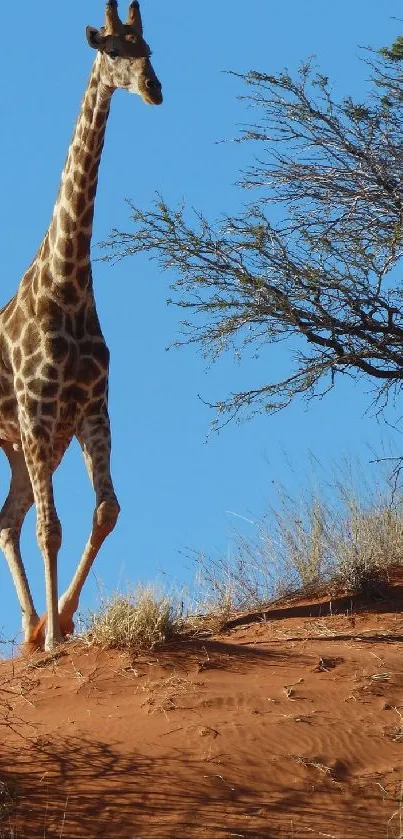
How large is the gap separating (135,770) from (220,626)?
10.8ft

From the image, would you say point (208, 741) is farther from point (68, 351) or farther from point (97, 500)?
point (68, 351)

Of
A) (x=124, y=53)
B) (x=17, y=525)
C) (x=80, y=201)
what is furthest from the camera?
(x=17, y=525)

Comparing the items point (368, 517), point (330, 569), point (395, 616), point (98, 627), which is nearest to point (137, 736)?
point (98, 627)

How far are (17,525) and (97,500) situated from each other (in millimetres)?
1295

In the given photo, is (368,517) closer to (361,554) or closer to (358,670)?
(361,554)

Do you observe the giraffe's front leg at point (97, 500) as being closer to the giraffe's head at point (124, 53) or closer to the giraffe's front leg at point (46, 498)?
the giraffe's front leg at point (46, 498)

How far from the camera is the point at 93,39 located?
10.2 metres

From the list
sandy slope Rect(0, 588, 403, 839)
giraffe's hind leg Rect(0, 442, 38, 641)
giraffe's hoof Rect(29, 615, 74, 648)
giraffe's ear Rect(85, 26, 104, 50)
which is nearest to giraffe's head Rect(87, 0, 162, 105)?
giraffe's ear Rect(85, 26, 104, 50)

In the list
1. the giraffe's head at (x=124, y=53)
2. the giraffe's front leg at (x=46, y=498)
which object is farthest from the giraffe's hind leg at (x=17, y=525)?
the giraffe's head at (x=124, y=53)

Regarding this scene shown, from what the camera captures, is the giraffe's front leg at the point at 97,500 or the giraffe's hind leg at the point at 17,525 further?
the giraffe's hind leg at the point at 17,525

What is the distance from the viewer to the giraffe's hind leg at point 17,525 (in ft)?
34.2

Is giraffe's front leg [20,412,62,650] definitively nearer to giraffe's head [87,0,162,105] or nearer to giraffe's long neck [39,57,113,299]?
giraffe's long neck [39,57,113,299]

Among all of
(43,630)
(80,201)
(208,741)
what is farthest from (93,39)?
(208,741)

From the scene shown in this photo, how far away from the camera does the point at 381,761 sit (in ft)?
25.6
